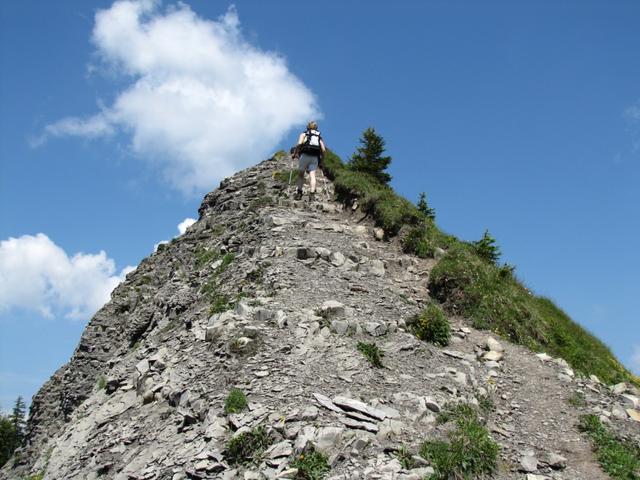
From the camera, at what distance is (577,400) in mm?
14219

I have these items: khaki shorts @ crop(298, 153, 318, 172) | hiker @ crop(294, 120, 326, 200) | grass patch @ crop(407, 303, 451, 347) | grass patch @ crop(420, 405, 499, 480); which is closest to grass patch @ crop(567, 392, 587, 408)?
grass patch @ crop(407, 303, 451, 347)

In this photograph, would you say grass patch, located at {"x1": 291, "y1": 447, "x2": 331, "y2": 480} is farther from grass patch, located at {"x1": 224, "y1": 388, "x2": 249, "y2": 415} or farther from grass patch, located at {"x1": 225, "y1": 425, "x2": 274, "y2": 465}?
grass patch, located at {"x1": 224, "y1": 388, "x2": 249, "y2": 415}

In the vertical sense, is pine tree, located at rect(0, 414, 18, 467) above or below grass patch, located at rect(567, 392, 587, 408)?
above

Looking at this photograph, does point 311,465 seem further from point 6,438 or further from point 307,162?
point 6,438

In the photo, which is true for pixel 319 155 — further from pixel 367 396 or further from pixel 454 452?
pixel 454 452

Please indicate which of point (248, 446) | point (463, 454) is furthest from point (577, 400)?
point (248, 446)

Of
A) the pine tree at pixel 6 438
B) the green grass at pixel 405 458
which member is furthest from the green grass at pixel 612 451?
the pine tree at pixel 6 438

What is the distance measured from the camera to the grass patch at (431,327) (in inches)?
628

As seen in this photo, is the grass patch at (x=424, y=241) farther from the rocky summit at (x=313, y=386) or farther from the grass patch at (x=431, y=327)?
the grass patch at (x=431, y=327)


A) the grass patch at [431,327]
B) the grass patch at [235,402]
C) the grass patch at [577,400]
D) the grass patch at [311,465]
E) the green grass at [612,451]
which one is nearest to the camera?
the grass patch at [311,465]

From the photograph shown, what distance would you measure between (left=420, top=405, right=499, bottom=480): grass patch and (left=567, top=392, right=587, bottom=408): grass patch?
3.76m

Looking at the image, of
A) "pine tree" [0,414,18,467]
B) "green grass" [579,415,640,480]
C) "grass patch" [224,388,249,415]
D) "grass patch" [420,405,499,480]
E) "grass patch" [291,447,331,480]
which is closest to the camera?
"grass patch" [291,447,331,480]

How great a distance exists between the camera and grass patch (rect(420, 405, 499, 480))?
33.2 feet

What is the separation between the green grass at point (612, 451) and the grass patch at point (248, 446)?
7263mm
